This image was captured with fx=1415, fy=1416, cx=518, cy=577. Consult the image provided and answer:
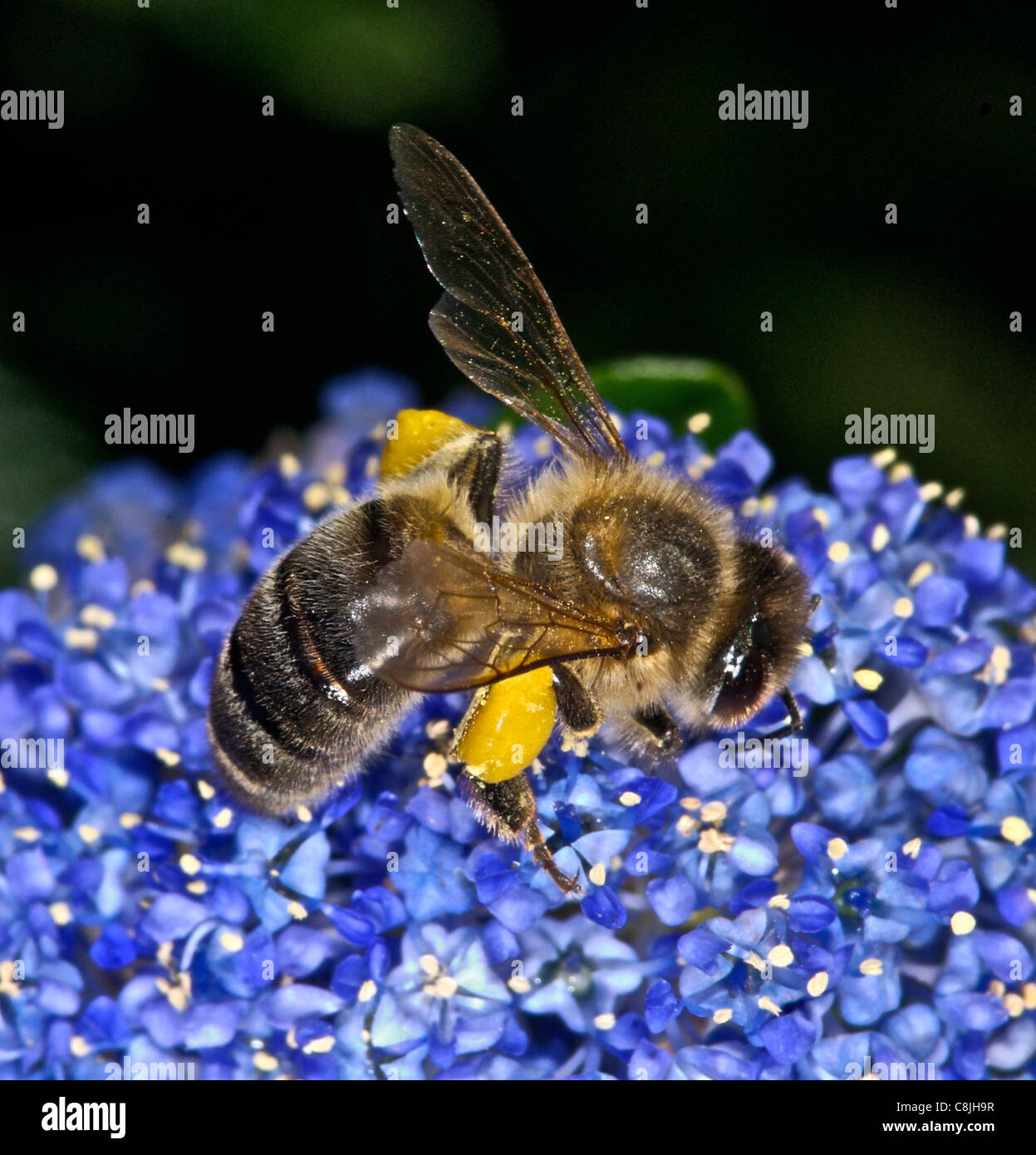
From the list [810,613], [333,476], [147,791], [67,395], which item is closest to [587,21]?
[333,476]

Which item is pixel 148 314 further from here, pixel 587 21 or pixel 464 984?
pixel 464 984

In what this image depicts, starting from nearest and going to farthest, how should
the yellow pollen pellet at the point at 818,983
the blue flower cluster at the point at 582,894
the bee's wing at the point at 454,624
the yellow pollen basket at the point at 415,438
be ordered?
1. the bee's wing at the point at 454,624
2. the yellow pollen pellet at the point at 818,983
3. the blue flower cluster at the point at 582,894
4. the yellow pollen basket at the point at 415,438

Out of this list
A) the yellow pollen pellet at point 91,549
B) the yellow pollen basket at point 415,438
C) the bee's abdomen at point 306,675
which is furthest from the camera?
the yellow pollen pellet at point 91,549

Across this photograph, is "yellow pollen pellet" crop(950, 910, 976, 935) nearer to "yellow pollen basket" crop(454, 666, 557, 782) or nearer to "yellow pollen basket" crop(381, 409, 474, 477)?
"yellow pollen basket" crop(454, 666, 557, 782)

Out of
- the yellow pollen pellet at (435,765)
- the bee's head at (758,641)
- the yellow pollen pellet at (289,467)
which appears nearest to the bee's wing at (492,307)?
the bee's head at (758,641)

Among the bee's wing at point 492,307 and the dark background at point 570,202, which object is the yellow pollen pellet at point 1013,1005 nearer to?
the bee's wing at point 492,307

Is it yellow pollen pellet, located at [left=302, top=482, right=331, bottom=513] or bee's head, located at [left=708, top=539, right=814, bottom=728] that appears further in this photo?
yellow pollen pellet, located at [left=302, top=482, right=331, bottom=513]

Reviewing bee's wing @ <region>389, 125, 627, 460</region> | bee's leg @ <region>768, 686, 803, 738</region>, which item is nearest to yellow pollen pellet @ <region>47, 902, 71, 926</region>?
bee's wing @ <region>389, 125, 627, 460</region>

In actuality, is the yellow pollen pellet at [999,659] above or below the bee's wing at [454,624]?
below
